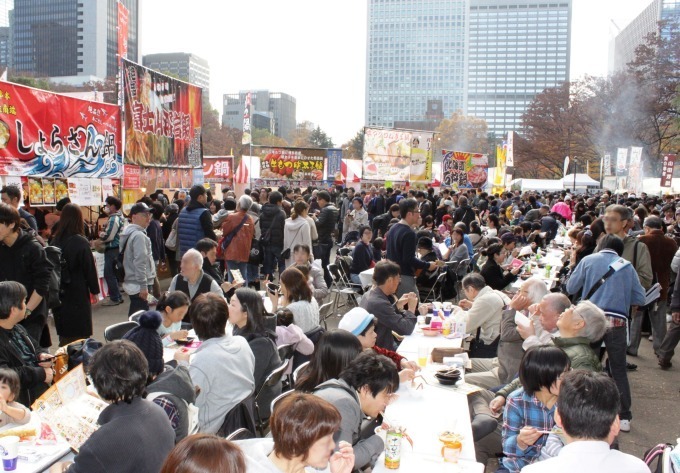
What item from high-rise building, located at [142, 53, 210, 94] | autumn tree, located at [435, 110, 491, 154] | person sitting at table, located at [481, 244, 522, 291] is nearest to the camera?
person sitting at table, located at [481, 244, 522, 291]

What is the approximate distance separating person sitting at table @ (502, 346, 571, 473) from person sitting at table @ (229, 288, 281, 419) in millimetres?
1666

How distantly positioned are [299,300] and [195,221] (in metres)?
3.23

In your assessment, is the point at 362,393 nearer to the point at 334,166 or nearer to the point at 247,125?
the point at 334,166

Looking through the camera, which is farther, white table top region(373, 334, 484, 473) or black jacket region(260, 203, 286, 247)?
black jacket region(260, 203, 286, 247)

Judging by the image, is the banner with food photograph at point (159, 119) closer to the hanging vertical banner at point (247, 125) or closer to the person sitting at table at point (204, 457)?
the person sitting at table at point (204, 457)

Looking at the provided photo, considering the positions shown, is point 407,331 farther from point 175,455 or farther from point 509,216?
point 509,216

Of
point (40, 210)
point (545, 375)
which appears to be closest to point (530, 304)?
point (545, 375)

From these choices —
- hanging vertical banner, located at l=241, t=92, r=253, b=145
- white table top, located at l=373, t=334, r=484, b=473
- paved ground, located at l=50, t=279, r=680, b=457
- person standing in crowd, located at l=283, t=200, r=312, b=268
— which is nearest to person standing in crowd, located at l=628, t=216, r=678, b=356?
paved ground, located at l=50, t=279, r=680, b=457

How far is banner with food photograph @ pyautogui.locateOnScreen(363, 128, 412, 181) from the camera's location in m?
19.7

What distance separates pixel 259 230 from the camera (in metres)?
9.77

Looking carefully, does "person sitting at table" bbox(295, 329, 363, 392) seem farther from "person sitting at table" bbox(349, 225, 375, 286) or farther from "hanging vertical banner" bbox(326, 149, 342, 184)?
"hanging vertical banner" bbox(326, 149, 342, 184)

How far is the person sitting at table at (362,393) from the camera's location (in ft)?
9.82

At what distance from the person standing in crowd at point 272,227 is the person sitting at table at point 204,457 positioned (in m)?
7.56

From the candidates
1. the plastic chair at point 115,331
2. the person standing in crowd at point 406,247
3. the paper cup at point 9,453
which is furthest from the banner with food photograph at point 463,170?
the paper cup at point 9,453
